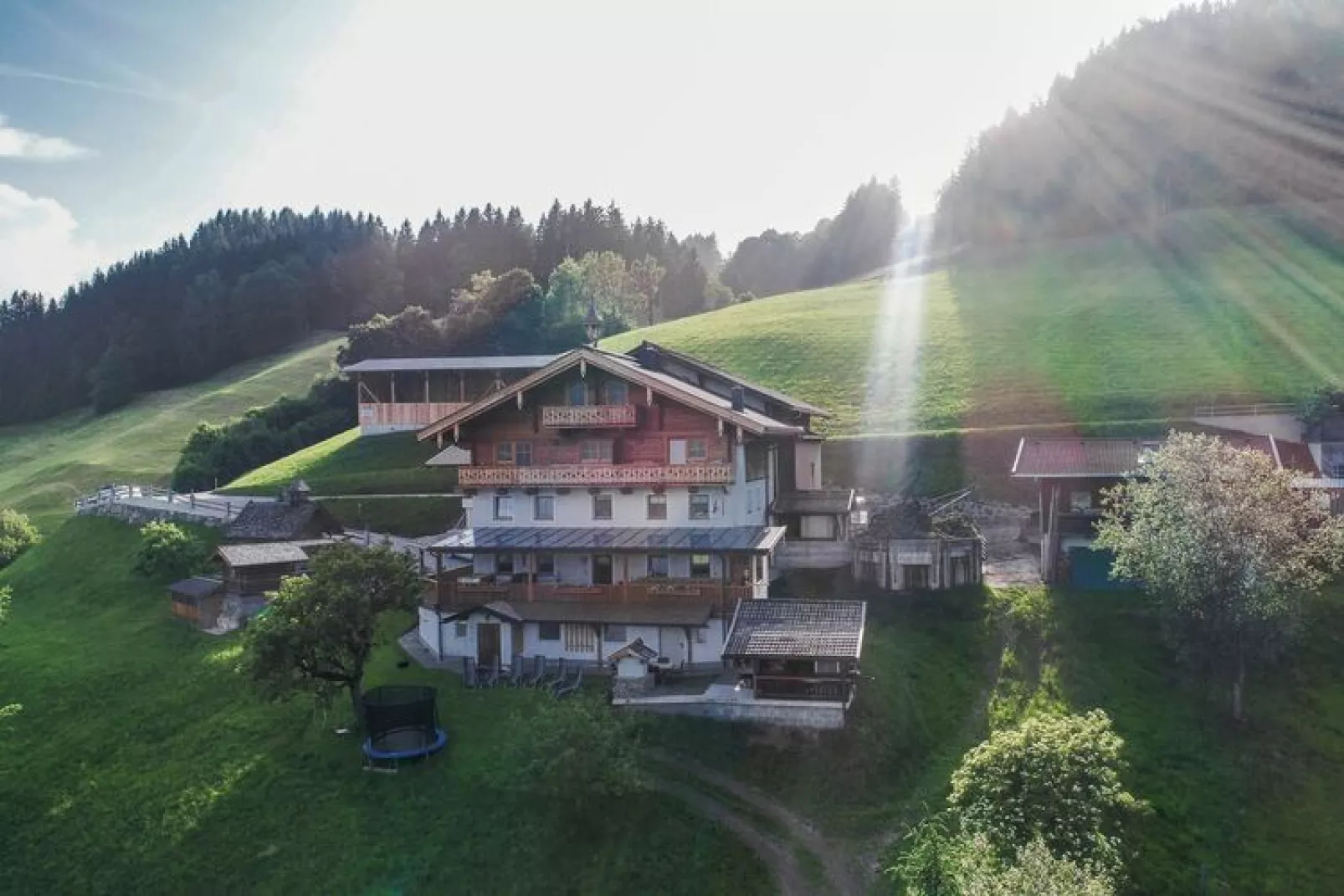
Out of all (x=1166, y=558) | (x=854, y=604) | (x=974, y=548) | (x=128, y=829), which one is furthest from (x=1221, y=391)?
(x=128, y=829)

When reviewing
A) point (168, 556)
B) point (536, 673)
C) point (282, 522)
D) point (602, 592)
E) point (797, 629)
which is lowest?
point (536, 673)

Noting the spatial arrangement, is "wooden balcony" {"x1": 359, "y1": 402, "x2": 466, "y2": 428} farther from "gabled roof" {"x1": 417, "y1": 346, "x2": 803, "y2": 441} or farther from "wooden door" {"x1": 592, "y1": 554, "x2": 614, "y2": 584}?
"wooden door" {"x1": 592, "y1": 554, "x2": 614, "y2": 584}

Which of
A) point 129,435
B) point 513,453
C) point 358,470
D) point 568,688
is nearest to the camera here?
point 568,688

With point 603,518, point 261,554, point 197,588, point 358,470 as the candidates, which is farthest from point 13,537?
point 603,518

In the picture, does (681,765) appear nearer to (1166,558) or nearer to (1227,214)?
(1166,558)

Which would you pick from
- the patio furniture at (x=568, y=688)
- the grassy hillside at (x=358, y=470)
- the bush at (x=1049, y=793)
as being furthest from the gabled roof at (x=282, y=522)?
the bush at (x=1049, y=793)

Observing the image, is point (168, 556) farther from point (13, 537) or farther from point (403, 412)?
point (403, 412)
